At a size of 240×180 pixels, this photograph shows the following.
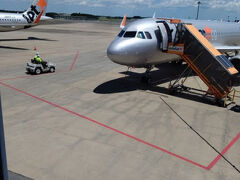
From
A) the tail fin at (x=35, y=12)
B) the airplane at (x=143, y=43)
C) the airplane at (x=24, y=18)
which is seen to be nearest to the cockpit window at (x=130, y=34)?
the airplane at (x=143, y=43)

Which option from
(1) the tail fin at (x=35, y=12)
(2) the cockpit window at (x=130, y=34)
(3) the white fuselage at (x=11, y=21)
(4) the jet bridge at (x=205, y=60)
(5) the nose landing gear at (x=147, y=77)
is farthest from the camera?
(1) the tail fin at (x=35, y=12)

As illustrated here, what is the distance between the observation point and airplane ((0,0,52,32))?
4254cm

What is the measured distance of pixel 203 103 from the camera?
16141mm

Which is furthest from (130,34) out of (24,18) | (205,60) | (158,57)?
(24,18)

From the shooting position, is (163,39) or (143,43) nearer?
(143,43)

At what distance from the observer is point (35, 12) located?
45906 millimetres

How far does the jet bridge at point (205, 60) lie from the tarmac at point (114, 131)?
1.37 meters

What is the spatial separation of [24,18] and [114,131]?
39876mm

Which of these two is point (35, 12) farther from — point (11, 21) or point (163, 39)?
point (163, 39)

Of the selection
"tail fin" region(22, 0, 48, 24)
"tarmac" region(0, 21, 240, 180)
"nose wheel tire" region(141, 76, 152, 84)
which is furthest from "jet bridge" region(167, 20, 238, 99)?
"tail fin" region(22, 0, 48, 24)

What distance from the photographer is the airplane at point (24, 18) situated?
42.5 m

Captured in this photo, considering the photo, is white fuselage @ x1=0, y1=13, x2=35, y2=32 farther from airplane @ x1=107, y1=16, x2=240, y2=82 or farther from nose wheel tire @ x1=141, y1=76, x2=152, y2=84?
nose wheel tire @ x1=141, y1=76, x2=152, y2=84

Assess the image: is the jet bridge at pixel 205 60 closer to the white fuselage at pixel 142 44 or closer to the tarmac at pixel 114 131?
the white fuselage at pixel 142 44

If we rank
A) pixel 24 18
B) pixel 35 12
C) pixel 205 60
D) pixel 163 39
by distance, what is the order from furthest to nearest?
pixel 35 12
pixel 24 18
pixel 163 39
pixel 205 60
